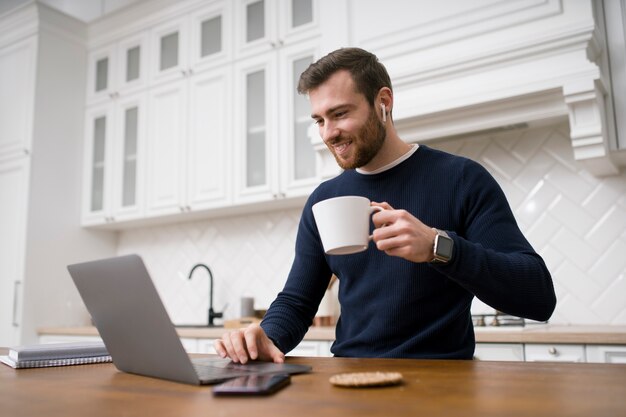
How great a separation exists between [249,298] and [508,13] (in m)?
1.92

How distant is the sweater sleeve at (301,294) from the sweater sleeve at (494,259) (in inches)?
15.4

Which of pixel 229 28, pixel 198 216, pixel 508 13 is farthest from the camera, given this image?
pixel 198 216

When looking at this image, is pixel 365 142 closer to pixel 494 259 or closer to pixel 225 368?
pixel 494 259

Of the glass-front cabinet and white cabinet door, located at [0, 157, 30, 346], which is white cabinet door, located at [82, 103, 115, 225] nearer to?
the glass-front cabinet

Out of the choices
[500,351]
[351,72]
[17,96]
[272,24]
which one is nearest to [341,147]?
[351,72]

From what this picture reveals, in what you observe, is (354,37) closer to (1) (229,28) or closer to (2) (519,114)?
(2) (519,114)

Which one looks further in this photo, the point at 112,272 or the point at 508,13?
the point at 508,13

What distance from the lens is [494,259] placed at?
111cm

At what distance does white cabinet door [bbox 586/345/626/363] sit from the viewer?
6.18 feet

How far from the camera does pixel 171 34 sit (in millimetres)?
3680

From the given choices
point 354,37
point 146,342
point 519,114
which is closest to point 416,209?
point 146,342

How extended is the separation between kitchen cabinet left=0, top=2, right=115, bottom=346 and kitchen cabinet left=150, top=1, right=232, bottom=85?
68 centimetres

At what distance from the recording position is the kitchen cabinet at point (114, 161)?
146 inches

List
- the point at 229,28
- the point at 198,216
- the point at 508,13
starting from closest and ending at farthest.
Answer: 1. the point at 508,13
2. the point at 229,28
3. the point at 198,216
